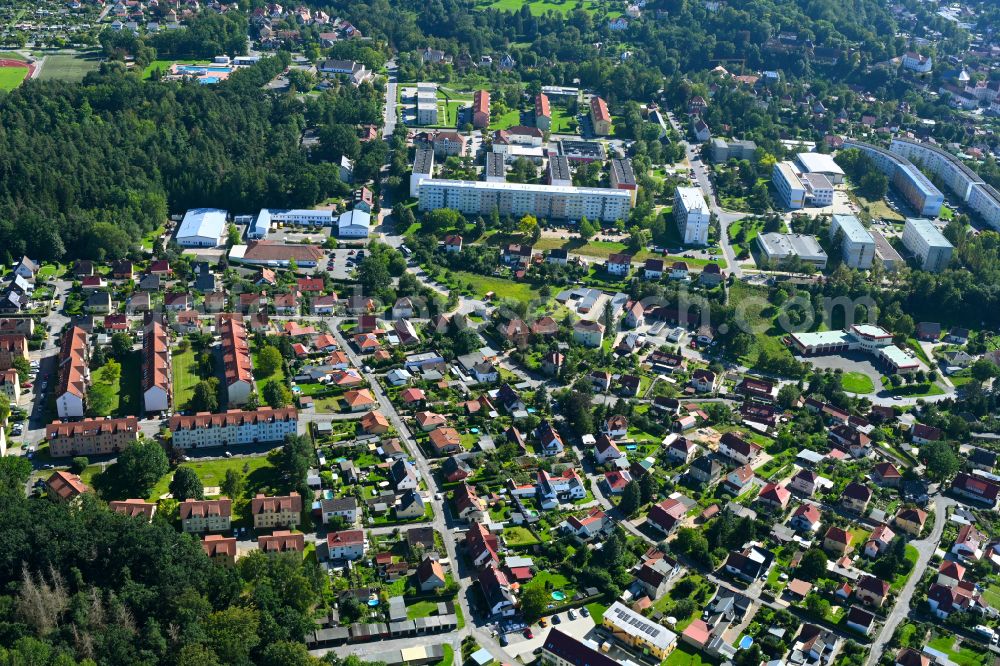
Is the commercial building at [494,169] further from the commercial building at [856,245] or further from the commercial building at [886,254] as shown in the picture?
the commercial building at [886,254]

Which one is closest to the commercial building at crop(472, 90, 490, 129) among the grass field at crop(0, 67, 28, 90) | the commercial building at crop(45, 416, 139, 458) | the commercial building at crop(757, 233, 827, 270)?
the commercial building at crop(757, 233, 827, 270)

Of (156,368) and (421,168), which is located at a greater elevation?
(421,168)

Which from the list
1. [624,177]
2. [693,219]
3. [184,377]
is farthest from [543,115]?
[184,377]

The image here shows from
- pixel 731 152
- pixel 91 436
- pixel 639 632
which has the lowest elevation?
pixel 639 632

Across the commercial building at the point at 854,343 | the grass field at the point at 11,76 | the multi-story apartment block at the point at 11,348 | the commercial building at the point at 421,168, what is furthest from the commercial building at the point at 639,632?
the grass field at the point at 11,76

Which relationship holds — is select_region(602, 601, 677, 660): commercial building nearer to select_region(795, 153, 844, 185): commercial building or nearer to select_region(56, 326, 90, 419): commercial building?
select_region(56, 326, 90, 419): commercial building

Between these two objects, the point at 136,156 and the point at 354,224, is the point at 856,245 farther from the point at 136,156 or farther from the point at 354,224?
the point at 136,156
